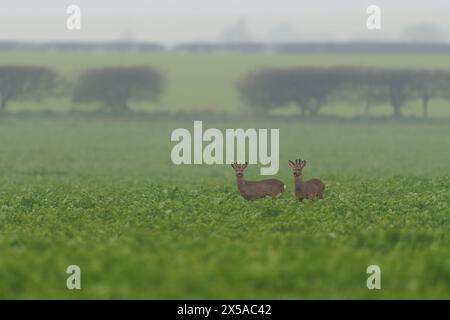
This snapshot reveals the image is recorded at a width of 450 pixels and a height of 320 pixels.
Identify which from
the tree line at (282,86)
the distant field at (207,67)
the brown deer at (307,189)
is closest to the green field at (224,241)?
the brown deer at (307,189)

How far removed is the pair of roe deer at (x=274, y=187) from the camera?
22.8m

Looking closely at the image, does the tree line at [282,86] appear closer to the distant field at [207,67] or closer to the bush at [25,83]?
the bush at [25,83]

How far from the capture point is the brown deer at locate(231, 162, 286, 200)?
2308 centimetres

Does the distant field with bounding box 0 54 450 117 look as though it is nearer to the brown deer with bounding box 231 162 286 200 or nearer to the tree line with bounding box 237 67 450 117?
the tree line with bounding box 237 67 450 117

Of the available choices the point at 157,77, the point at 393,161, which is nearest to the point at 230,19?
the point at 157,77

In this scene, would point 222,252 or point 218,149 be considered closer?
point 222,252

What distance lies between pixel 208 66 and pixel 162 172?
256 ft

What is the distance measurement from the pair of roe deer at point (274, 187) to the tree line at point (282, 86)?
6187cm

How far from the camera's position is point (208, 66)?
409 feet

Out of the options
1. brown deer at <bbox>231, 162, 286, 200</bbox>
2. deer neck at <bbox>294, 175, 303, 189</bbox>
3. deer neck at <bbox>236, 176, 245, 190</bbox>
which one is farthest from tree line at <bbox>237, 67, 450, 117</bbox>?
deer neck at <bbox>294, 175, 303, 189</bbox>
